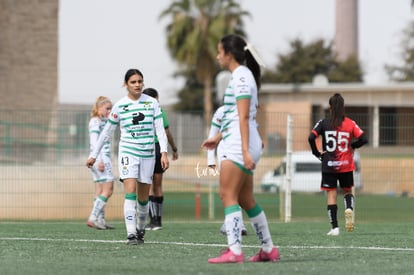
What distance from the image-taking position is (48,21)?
43.5m

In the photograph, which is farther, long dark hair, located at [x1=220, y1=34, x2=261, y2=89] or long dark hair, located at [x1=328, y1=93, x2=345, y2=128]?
long dark hair, located at [x1=328, y1=93, x2=345, y2=128]

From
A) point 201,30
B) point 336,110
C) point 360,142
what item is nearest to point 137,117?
point 336,110

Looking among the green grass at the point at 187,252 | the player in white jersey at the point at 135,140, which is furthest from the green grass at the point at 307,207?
the player in white jersey at the point at 135,140

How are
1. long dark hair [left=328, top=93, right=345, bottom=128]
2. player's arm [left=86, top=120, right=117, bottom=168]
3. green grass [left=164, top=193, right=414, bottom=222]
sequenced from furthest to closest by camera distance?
green grass [left=164, top=193, right=414, bottom=222] < long dark hair [left=328, top=93, right=345, bottom=128] < player's arm [left=86, top=120, right=117, bottom=168]

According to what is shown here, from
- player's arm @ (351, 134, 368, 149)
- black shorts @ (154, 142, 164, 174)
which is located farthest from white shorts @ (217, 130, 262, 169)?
black shorts @ (154, 142, 164, 174)

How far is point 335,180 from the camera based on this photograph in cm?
1611

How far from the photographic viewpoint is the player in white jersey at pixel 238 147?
33.9 ft

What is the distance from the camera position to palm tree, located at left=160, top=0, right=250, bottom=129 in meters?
73.8

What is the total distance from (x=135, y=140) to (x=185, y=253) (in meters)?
1.94

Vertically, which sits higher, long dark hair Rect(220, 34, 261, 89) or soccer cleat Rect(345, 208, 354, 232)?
long dark hair Rect(220, 34, 261, 89)

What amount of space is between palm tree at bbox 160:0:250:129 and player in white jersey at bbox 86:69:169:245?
2353 inches

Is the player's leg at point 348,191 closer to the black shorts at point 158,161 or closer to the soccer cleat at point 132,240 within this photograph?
the black shorts at point 158,161

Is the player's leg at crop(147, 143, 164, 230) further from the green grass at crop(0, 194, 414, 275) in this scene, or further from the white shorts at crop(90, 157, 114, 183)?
the white shorts at crop(90, 157, 114, 183)

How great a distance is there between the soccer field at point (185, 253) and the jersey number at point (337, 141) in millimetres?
1216
